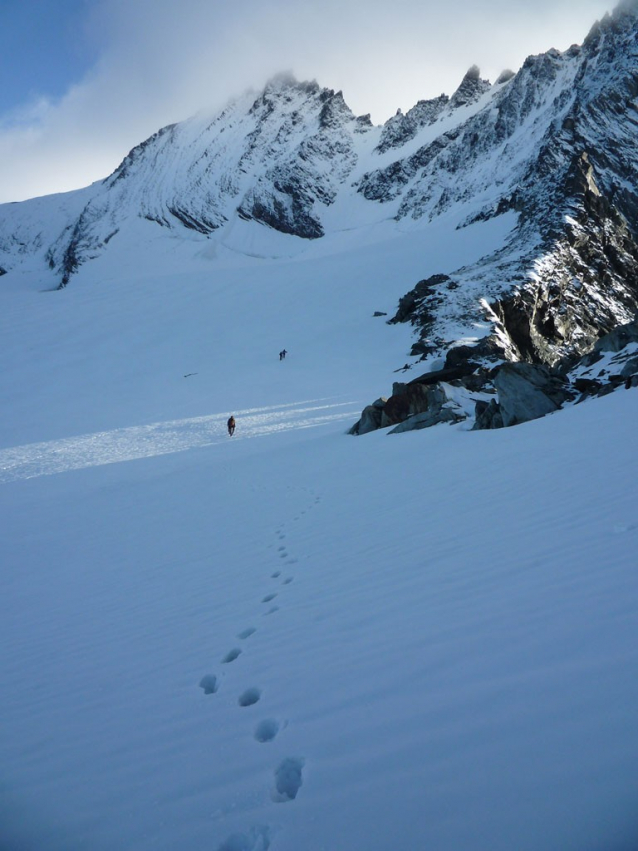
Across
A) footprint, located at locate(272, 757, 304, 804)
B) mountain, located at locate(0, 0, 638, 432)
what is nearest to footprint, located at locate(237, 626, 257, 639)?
footprint, located at locate(272, 757, 304, 804)

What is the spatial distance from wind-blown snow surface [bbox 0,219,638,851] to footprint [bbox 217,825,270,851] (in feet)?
0.03

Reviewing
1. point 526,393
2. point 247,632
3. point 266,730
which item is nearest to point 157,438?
point 526,393

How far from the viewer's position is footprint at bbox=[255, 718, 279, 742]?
268cm

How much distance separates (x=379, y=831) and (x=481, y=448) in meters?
7.65

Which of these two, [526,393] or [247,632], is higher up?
[526,393]

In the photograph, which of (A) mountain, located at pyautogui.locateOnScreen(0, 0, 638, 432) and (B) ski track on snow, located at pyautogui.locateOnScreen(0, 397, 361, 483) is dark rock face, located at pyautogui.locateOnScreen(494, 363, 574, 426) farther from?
(B) ski track on snow, located at pyautogui.locateOnScreen(0, 397, 361, 483)

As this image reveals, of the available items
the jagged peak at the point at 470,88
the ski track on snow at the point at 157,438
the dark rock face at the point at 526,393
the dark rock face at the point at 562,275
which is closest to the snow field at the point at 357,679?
the dark rock face at the point at 526,393

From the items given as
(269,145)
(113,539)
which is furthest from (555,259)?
(269,145)

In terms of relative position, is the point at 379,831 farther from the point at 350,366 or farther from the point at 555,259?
the point at 555,259

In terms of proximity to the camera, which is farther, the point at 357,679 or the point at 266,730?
the point at 357,679

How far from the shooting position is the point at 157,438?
1805cm

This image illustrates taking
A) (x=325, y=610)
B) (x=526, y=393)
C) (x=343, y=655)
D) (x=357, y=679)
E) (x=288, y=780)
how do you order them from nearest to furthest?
1. (x=288, y=780)
2. (x=357, y=679)
3. (x=343, y=655)
4. (x=325, y=610)
5. (x=526, y=393)

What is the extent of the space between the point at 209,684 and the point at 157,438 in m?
15.7

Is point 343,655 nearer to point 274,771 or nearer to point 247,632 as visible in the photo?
point 274,771
